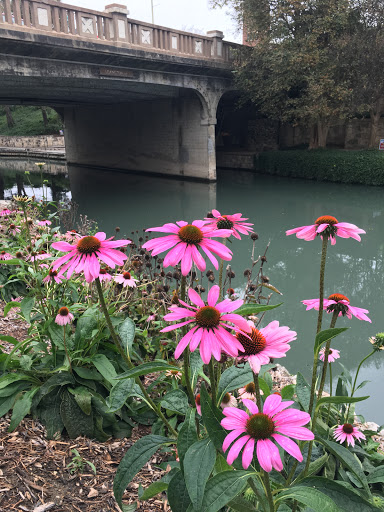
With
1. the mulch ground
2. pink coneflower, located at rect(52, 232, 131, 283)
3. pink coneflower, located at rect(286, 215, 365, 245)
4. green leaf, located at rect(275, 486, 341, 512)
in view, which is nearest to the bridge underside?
the mulch ground

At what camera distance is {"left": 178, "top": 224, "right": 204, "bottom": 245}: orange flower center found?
1.03m

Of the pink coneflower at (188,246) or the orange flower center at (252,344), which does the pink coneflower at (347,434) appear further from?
the pink coneflower at (188,246)

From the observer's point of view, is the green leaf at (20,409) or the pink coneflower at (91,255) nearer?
the pink coneflower at (91,255)

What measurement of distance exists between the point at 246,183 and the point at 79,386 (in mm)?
13076

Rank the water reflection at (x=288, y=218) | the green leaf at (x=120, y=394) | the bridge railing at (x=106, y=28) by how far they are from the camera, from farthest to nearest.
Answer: the bridge railing at (x=106, y=28) → the water reflection at (x=288, y=218) → the green leaf at (x=120, y=394)

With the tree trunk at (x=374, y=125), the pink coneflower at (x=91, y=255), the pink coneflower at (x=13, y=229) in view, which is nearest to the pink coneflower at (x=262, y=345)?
the pink coneflower at (x=91, y=255)

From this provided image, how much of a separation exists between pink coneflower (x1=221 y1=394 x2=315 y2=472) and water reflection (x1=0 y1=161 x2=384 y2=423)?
2.51 meters

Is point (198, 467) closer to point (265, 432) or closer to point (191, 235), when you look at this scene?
point (265, 432)

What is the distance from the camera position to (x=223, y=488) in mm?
922

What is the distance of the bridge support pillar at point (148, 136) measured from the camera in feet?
50.3

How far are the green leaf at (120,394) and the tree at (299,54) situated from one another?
509 inches

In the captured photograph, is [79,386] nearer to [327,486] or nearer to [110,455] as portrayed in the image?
[110,455]

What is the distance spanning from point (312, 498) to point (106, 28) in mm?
11565

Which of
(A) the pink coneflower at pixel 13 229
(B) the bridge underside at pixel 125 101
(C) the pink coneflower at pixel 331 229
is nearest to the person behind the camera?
(C) the pink coneflower at pixel 331 229
